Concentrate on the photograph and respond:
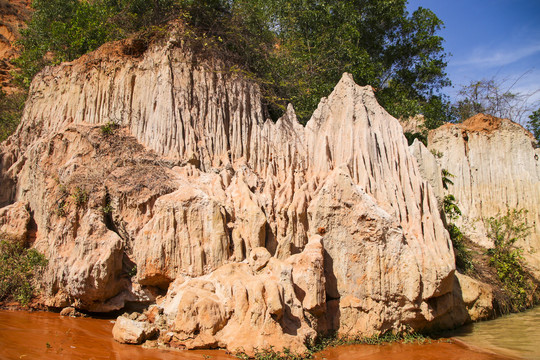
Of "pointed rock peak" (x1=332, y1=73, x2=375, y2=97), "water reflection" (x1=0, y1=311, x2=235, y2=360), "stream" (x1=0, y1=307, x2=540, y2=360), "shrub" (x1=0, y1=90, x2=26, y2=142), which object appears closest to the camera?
"water reflection" (x1=0, y1=311, x2=235, y2=360)

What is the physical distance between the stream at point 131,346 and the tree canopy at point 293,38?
305 inches

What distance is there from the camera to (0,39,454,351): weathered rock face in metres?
7.46

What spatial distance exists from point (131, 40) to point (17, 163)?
5.18m

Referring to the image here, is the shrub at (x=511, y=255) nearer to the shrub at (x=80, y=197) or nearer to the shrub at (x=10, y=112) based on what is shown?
the shrub at (x=80, y=197)

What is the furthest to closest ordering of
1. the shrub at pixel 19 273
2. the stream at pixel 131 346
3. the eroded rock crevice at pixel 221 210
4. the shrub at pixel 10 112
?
the shrub at pixel 10 112, the shrub at pixel 19 273, the eroded rock crevice at pixel 221 210, the stream at pixel 131 346

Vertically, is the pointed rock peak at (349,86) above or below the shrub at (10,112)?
below

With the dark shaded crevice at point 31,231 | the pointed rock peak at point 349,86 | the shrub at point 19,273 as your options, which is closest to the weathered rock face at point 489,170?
the pointed rock peak at point 349,86

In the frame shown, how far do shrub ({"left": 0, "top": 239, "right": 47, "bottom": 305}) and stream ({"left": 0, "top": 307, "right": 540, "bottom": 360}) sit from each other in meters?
0.61

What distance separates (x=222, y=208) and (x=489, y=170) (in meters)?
11.7

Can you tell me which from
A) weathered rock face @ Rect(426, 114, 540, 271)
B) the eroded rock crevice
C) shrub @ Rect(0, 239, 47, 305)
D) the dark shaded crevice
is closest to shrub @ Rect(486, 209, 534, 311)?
weathered rock face @ Rect(426, 114, 540, 271)

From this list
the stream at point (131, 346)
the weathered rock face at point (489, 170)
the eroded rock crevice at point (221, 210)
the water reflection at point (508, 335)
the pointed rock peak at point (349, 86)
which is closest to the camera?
the stream at point (131, 346)

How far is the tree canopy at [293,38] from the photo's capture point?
13430mm

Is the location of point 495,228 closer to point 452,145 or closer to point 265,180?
point 452,145

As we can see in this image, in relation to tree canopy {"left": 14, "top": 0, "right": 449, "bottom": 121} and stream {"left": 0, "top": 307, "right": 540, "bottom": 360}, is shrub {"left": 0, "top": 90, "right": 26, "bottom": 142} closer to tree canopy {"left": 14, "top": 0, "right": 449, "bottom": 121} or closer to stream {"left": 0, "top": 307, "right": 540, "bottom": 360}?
tree canopy {"left": 14, "top": 0, "right": 449, "bottom": 121}
